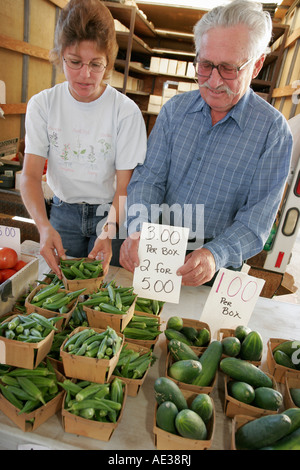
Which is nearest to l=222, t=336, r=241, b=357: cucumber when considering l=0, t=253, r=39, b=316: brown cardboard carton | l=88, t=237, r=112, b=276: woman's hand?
l=88, t=237, r=112, b=276: woman's hand

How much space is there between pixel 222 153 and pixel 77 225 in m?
0.97

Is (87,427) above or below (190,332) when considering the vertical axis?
below

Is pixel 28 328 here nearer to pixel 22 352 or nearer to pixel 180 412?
pixel 22 352

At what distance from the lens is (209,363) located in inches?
45.3

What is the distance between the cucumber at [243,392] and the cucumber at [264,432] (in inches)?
3.9

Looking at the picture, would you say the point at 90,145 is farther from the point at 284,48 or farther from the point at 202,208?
the point at 284,48

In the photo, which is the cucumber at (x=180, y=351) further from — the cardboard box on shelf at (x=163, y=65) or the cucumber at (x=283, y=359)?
the cardboard box on shelf at (x=163, y=65)

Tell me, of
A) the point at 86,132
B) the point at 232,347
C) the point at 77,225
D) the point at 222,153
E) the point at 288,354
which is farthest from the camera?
the point at 77,225

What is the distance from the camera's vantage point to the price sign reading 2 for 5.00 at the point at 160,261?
4.43 ft

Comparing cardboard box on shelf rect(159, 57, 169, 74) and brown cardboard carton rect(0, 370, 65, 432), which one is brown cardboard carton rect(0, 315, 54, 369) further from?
cardboard box on shelf rect(159, 57, 169, 74)

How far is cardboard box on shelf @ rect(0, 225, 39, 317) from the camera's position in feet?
4.24

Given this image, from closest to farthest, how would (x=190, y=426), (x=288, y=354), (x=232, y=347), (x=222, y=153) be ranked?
(x=190, y=426) < (x=232, y=347) < (x=288, y=354) < (x=222, y=153)

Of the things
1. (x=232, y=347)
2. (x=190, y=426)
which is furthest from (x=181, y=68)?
(x=190, y=426)

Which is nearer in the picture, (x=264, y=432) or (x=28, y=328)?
(x=264, y=432)
